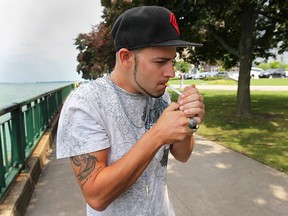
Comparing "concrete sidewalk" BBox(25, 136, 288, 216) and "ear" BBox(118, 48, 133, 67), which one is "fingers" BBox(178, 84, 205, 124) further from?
"concrete sidewalk" BBox(25, 136, 288, 216)

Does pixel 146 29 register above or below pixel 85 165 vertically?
above

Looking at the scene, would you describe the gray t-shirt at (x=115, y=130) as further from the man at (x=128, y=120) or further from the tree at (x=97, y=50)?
the tree at (x=97, y=50)

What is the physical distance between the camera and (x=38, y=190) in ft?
14.1

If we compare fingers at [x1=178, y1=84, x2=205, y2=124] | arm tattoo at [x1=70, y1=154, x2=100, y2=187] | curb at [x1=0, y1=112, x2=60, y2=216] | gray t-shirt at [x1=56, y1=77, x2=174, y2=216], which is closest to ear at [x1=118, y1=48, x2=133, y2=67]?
gray t-shirt at [x1=56, y1=77, x2=174, y2=216]

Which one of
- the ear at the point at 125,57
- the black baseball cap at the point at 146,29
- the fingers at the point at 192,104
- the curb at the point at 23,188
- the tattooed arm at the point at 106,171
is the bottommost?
the curb at the point at 23,188

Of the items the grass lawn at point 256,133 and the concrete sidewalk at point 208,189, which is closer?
the concrete sidewalk at point 208,189

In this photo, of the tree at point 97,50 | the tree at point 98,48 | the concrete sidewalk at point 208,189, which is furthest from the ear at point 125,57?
the tree at point 97,50

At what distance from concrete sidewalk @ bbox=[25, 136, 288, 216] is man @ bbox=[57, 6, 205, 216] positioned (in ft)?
8.17

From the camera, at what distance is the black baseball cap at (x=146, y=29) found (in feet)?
4.06

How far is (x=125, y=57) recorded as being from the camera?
4.35ft

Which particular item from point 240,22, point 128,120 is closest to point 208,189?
point 128,120

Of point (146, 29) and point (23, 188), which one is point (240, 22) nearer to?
point (23, 188)

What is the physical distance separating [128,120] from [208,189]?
3.17 m

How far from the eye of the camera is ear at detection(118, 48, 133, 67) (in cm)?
130
